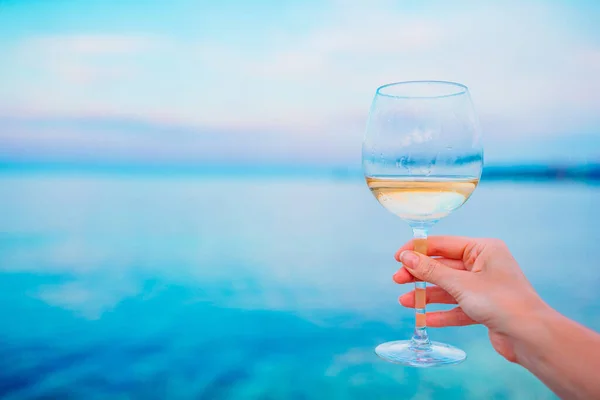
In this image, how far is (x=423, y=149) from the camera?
119 centimetres

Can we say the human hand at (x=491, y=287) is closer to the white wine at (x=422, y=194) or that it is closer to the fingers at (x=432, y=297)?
the white wine at (x=422, y=194)

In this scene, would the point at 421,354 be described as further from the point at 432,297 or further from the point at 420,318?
the point at 432,297

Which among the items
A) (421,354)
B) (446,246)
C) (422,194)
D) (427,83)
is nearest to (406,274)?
(446,246)

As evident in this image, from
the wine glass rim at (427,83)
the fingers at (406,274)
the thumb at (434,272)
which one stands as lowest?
the fingers at (406,274)

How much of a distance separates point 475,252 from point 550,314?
1.01 feet

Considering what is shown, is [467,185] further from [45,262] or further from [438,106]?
[45,262]

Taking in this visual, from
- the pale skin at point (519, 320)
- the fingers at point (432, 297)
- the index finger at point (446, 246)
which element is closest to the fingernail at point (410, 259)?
the pale skin at point (519, 320)

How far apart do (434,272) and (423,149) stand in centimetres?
30

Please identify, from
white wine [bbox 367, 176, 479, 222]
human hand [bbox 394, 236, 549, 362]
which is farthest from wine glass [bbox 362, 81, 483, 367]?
human hand [bbox 394, 236, 549, 362]

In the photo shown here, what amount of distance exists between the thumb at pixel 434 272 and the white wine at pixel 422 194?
3.8 inches

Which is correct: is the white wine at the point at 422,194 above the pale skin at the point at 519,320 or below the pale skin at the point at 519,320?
above

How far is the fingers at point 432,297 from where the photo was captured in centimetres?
162

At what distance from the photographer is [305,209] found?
24.2ft

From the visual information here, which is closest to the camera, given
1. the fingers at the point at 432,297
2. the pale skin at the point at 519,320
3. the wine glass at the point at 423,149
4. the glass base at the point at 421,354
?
the pale skin at the point at 519,320
